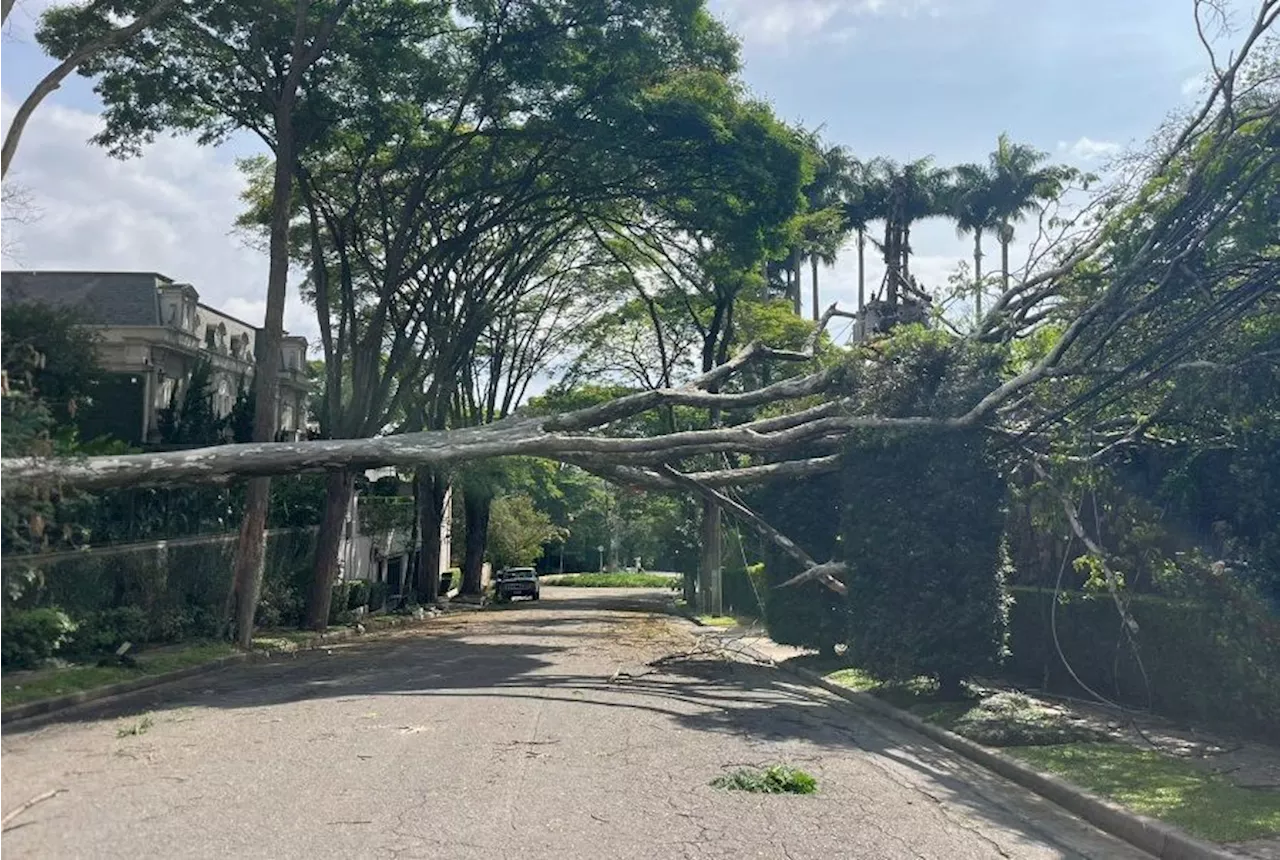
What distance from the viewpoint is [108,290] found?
35.2m

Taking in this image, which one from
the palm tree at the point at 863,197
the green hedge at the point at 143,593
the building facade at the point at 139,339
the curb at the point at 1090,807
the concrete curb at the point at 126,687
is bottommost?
the concrete curb at the point at 126,687

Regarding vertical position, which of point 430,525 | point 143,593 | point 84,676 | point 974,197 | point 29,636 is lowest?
point 84,676

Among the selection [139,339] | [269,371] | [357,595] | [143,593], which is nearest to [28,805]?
[143,593]

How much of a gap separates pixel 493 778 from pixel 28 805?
3477 millimetres

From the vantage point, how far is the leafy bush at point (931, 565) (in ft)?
51.0

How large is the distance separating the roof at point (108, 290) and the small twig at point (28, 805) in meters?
26.8

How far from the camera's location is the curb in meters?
8.14

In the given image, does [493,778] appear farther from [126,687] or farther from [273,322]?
[273,322]

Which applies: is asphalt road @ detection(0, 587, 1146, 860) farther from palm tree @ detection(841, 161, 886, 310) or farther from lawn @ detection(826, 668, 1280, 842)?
palm tree @ detection(841, 161, 886, 310)

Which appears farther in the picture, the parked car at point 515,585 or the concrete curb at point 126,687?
the parked car at point 515,585

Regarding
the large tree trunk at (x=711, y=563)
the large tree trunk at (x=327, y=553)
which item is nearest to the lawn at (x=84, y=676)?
the large tree trunk at (x=327, y=553)

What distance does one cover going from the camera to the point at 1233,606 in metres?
12.2

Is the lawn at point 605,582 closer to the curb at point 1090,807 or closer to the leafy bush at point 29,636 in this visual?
the leafy bush at point 29,636

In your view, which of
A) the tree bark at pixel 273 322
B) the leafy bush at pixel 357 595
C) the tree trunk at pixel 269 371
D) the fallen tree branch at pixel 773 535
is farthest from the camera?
the leafy bush at pixel 357 595
